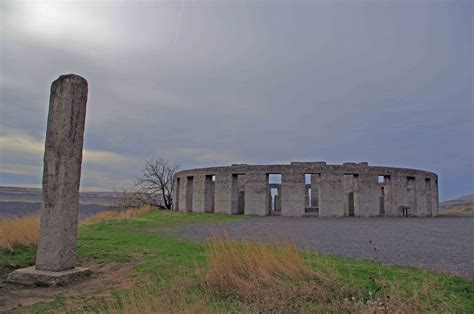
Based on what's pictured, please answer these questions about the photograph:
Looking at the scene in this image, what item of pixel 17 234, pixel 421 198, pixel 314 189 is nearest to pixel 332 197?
pixel 421 198

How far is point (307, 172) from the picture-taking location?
78.3ft

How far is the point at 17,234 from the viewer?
9.89 meters

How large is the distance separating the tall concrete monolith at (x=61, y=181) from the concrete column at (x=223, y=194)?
59.4 feet

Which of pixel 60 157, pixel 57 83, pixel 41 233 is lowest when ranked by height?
pixel 41 233

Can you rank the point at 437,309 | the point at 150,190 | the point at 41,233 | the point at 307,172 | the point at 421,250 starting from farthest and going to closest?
the point at 150,190 < the point at 307,172 < the point at 421,250 < the point at 41,233 < the point at 437,309

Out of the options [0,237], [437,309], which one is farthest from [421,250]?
[0,237]

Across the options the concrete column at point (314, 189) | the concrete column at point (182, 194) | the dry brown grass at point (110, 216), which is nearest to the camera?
the dry brown grass at point (110, 216)

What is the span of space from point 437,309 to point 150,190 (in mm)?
32447

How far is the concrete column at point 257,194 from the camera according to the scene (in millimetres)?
24359

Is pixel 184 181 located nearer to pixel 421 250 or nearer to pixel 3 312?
pixel 421 250

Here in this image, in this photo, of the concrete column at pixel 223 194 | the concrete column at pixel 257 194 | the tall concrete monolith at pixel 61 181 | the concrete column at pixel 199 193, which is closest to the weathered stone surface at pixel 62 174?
the tall concrete monolith at pixel 61 181

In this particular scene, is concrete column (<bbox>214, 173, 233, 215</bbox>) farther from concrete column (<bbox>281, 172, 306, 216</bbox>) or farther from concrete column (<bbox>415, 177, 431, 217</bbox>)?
concrete column (<bbox>415, 177, 431, 217</bbox>)

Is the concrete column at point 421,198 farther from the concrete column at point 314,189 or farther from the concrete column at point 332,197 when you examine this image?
the concrete column at point 314,189

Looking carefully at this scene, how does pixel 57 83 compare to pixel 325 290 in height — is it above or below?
above
